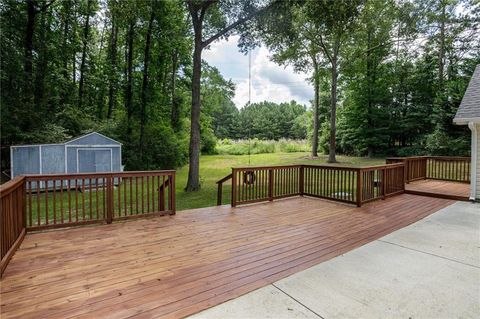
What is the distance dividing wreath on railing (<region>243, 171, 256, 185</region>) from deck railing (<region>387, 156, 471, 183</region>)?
485 cm

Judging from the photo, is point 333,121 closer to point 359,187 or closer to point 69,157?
point 359,187

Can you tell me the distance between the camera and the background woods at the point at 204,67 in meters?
9.34

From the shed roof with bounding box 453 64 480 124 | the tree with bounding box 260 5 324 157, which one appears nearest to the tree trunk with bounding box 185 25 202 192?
the tree with bounding box 260 5 324 157

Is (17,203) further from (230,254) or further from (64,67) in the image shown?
(64,67)

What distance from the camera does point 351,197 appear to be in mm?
6504

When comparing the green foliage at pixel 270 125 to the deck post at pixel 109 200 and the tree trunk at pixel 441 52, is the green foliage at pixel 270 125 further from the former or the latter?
the deck post at pixel 109 200

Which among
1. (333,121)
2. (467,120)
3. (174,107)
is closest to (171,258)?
(467,120)

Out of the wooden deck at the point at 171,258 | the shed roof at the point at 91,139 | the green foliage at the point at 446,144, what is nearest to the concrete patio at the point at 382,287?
the wooden deck at the point at 171,258

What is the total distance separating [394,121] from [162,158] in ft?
47.2

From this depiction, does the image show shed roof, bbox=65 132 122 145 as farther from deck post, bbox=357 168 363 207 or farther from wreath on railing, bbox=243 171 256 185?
deck post, bbox=357 168 363 207

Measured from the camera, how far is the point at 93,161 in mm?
9633

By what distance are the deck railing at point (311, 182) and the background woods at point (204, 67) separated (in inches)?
139

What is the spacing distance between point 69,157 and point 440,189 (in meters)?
11.1

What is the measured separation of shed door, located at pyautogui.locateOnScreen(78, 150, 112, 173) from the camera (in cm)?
937
